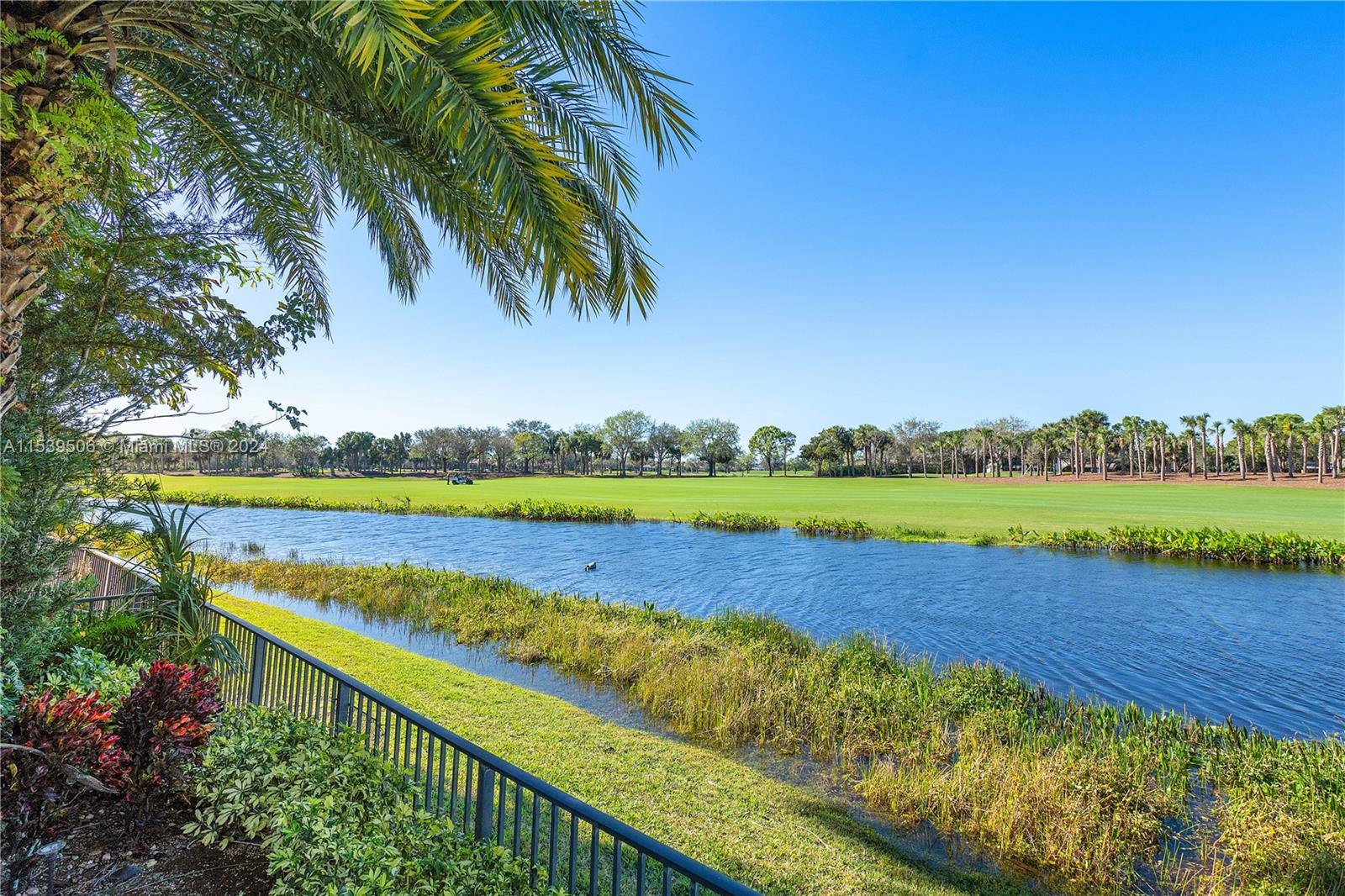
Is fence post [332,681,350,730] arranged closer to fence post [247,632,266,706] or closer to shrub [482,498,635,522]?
fence post [247,632,266,706]

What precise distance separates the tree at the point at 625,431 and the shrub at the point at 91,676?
12701 centimetres

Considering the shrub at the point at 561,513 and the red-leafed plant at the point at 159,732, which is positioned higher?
the red-leafed plant at the point at 159,732

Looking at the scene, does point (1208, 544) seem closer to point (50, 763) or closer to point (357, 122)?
point (357, 122)

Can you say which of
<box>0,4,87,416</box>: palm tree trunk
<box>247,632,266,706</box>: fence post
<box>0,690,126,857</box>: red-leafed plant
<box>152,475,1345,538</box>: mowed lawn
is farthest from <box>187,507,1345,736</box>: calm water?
<box>0,4,87,416</box>: palm tree trunk

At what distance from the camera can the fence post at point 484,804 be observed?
128 inches

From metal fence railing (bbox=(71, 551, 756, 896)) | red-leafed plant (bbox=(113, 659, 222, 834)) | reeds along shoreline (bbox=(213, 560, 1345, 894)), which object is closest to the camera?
metal fence railing (bbox=(71, 551, 756, 896))

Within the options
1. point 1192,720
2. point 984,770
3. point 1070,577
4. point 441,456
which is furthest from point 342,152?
point 441,456

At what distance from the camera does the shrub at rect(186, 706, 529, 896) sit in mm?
2846

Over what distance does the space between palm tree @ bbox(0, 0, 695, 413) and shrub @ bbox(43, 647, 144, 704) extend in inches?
89.3

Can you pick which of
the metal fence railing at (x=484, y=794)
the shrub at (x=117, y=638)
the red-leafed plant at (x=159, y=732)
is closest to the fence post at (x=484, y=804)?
the metal fence railing at (x=484, y=794)

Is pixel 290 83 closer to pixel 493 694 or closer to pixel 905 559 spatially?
pixel 493 694

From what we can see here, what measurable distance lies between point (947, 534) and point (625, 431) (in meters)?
106

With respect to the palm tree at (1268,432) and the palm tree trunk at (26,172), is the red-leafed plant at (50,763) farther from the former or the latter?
the palm tree at (1268,432)

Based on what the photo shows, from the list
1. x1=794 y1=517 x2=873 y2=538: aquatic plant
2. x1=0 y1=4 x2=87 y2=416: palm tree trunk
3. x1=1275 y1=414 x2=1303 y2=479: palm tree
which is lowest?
x1=794 y1=517 x2=873 y2=538: aquatic plant
